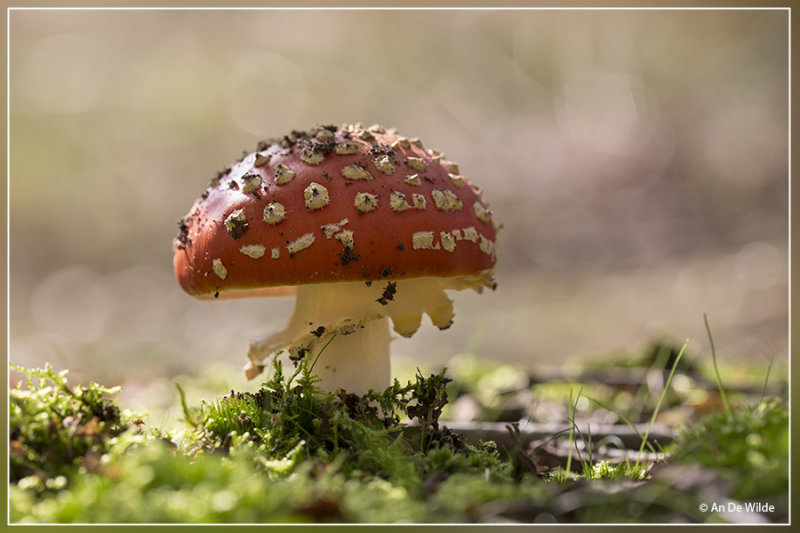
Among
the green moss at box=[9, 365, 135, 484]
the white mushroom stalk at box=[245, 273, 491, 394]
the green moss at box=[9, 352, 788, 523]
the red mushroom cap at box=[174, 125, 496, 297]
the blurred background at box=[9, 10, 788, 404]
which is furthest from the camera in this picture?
the blurred background at box=[9, 10, 788, 404]

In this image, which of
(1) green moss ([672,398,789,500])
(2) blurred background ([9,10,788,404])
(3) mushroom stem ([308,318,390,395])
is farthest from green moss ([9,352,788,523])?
(2) blurred background ([9,10,788,404])

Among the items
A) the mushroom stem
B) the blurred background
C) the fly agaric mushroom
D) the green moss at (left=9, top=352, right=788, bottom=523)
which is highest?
the blurred background

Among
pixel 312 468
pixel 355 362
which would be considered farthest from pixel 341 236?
pixel 312 468

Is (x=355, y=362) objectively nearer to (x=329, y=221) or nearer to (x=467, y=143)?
(x=329, y=221)

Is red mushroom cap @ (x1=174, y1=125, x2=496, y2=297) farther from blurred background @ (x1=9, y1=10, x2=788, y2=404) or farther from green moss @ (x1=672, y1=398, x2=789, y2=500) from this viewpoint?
blurred background @ (x1=9, y1=10, x2=788, y2=404)

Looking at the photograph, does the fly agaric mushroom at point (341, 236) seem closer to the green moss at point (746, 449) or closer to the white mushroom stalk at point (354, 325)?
the white mushroom stalk at point (354, 325)

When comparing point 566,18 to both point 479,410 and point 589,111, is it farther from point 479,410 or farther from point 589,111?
point 479,410

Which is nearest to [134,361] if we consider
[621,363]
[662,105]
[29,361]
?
[29,361]
